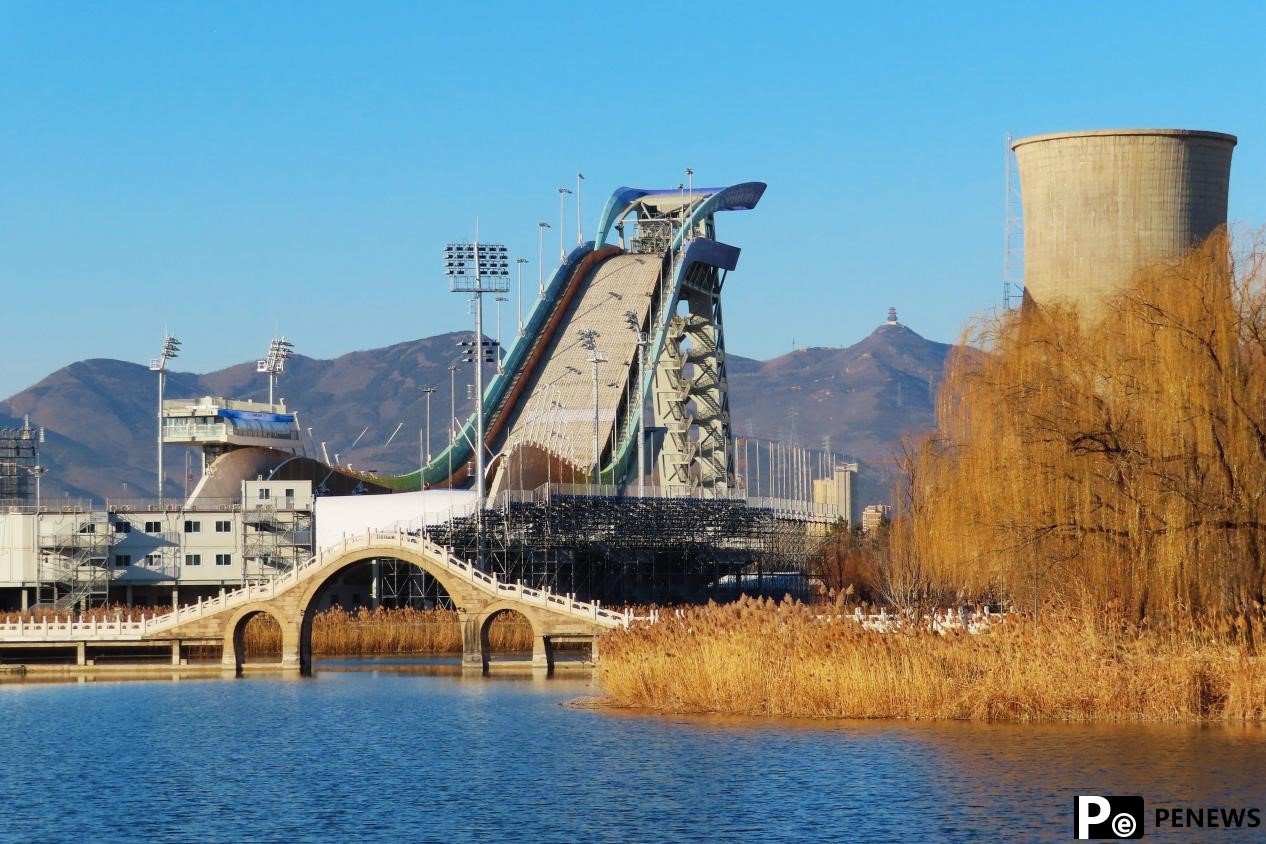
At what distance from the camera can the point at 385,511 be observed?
347 feet

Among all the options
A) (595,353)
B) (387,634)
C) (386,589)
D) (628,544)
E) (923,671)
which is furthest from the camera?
(386,589)

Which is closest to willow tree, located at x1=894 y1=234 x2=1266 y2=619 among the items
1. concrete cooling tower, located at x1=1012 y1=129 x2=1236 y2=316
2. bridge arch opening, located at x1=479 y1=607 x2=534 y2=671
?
concrete cooling tower, located at x1=1012 y1=129 x2=1236 y2=316

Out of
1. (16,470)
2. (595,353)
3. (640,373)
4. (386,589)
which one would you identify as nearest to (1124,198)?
(595,353)

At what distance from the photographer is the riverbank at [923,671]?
45.9 metres

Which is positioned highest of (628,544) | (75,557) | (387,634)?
(628,544)

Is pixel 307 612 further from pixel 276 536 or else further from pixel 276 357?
pixel 276 357

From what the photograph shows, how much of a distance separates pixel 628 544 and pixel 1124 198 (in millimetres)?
39639

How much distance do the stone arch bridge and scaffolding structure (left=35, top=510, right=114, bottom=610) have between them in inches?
1026

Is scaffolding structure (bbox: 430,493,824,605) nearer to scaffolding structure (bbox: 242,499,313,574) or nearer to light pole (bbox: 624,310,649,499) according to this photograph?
light pole (bbox: 624,310,649,499)

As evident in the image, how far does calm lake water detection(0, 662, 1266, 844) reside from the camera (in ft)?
126

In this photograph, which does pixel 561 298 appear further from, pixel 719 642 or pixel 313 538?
pixel 719 642

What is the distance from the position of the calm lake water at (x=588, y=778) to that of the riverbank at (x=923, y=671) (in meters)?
1.04

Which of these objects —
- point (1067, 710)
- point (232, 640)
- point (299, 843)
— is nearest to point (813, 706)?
point (1067, 710)

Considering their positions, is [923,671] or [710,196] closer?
[923,671]
